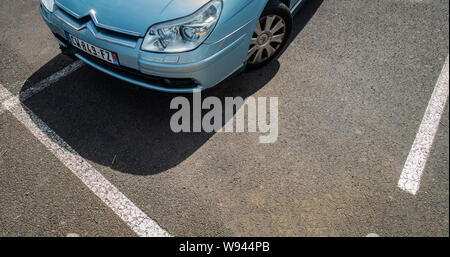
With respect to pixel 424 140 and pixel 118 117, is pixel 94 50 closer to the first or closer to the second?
pixel 118 117

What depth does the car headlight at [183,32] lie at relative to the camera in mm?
2848

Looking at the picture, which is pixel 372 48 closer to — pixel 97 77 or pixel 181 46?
pixel 181 46

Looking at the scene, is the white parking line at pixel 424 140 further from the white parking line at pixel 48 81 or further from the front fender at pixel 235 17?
the white parking line at pixel 48 81

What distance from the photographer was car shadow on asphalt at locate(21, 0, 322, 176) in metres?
3.19

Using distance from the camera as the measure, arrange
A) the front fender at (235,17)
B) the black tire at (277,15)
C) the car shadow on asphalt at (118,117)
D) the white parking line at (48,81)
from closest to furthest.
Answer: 1. the front fender at (235,17)
2. the car shadow on asphalt at (118,117)
3. the black tire at (277,15)
4. the white parking line at (48,81)

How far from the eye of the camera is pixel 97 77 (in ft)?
12.6

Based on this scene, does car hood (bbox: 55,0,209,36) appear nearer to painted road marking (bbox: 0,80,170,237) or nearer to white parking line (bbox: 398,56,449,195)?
painted road marking (bbox: 0,80,170,237)

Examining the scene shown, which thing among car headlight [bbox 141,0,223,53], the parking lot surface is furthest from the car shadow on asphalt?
car headlight [bbox 141,0,223,53]

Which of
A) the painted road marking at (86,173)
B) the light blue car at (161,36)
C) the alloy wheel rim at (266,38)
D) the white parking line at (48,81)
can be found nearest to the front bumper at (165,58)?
the light blue car at (161,36)

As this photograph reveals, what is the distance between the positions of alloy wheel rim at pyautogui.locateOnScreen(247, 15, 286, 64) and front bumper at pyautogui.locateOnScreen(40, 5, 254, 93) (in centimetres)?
19

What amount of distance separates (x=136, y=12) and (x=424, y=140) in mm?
2850

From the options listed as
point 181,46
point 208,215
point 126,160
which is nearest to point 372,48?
point 181,46

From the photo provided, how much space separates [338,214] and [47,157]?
2587 millimetres

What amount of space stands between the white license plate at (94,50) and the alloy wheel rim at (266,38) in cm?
130
